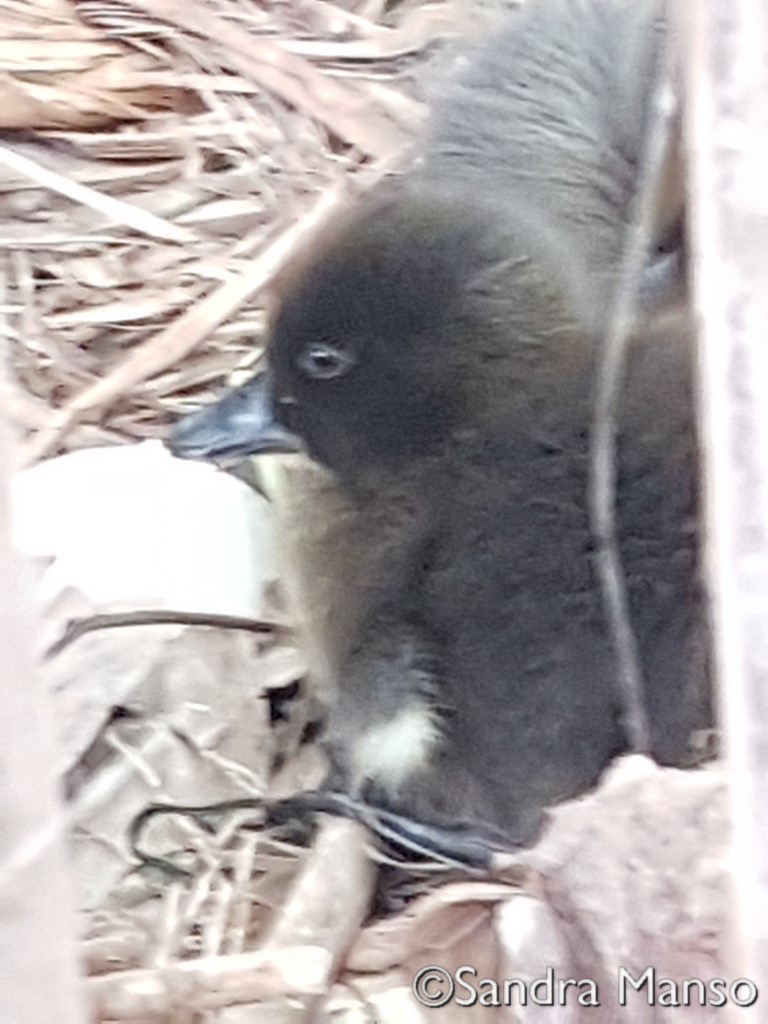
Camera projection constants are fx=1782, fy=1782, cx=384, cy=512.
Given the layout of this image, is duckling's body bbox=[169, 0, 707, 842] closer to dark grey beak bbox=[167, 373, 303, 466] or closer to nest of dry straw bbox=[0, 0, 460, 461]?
dark grey beak bbox=[167, 373, 303, 466]

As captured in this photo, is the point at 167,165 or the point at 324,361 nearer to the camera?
the point at 324,361

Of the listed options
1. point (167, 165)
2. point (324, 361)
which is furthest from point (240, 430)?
point (167, 165)

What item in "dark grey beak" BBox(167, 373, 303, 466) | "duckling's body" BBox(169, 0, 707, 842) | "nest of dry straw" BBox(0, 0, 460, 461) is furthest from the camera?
"nest of dry straw" BBox(0, 0, 460, 461)

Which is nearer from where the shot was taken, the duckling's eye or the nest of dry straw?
the duckling's eye

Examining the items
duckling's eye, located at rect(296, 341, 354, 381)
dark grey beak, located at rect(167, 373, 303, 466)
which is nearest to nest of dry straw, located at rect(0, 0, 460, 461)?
dark grey beak, located at rect(167, 373, 303, 466)

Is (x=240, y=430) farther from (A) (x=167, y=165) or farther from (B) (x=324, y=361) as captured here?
(A) (x=167, y=165)

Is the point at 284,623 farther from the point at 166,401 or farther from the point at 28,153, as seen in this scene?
the point at 28,153
